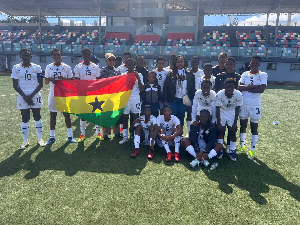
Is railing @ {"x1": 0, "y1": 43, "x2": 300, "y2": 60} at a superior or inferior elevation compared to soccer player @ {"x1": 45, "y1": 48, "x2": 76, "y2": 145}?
superior

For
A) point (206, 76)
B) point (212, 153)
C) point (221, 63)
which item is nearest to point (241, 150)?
point (212, 153)

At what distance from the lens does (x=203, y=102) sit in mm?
5488

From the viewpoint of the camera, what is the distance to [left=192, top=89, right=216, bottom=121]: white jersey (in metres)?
5.41

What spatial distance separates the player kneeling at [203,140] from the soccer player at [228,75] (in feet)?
2.84

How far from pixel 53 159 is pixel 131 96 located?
8.04 feet

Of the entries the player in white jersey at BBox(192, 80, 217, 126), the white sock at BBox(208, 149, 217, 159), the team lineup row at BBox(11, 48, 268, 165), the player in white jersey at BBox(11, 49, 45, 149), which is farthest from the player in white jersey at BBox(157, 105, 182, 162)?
the player in white jersey at BBox(11, 49, 45, 149)

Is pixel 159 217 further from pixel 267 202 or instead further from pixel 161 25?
pixel 161 25

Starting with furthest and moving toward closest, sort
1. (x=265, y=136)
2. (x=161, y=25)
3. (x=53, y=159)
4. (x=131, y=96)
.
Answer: (x=161, y=25) → (x=265, y=136) → (x=131, y=96) → (x=53, y=159)

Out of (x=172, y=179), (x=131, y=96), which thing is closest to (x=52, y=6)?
(x=131, y=96)

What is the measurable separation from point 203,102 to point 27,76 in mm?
4364

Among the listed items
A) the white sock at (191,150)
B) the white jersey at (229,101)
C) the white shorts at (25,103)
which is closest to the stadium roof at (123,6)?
the white shorts at (25,103)

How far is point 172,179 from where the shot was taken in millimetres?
4359

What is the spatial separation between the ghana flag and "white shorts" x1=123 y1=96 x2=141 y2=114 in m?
0.16

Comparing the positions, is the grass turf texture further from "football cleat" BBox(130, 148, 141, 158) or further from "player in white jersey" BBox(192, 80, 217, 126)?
"player in white jersey" BBox(192, 80, 217, 126)
